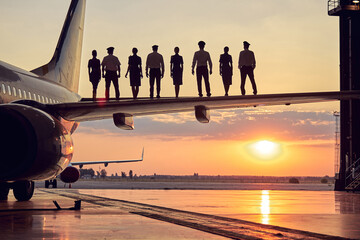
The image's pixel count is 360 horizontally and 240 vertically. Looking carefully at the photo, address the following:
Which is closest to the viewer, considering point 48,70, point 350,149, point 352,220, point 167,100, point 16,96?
point 352,220

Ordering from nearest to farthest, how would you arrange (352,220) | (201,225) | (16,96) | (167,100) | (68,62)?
1. (201,225)
2. (352,220)
3. (167,100)
4. (16,96)
5. (68,62)

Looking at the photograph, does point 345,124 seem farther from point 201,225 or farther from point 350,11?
point 201,225

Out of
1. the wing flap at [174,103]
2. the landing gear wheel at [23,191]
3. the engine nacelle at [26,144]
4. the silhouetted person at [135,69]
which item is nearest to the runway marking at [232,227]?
the wing flap at [174,103]

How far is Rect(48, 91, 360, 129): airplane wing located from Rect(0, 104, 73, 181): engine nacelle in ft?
7.42

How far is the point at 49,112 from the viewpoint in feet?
49.4

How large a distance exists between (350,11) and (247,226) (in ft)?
89.9

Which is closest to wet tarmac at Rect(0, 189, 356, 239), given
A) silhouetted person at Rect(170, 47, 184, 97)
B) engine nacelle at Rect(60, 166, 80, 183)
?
silhouetted person at Rect(170, 47, 184, 97)

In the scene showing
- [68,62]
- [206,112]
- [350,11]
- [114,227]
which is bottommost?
[114,227]

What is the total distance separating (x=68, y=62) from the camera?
24859 mm

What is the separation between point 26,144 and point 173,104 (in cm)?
439

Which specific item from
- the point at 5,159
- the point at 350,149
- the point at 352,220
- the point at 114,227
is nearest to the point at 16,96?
the point at 5,159

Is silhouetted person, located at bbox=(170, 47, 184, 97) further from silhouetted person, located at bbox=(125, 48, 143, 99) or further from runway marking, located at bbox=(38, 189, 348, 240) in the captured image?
runway marking, located at bbox=(38, 189, 348, 240)

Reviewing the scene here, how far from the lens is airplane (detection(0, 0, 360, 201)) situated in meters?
12.2

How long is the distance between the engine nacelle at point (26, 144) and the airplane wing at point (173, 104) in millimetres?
2261
